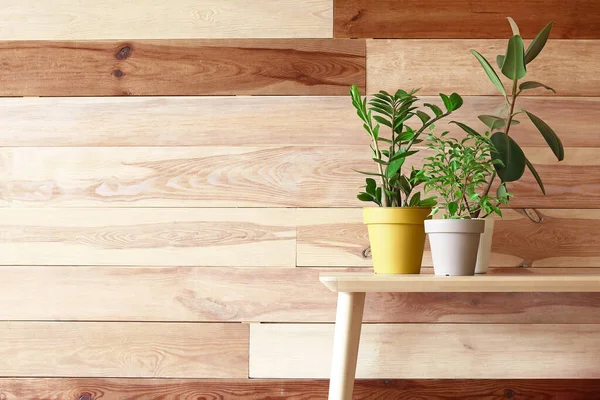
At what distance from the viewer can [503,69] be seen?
1.29m

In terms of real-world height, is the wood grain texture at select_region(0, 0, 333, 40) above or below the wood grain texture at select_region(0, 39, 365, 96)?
above

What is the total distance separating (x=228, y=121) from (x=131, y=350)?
57 centimetres

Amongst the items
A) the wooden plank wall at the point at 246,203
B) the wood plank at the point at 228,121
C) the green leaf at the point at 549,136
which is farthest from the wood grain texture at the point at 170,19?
the green leaf at the point at 549,136

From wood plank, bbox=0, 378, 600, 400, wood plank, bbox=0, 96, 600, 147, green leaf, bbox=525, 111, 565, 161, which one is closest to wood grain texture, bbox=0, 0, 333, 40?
wood plank, bbox=0, 96, 600, 147

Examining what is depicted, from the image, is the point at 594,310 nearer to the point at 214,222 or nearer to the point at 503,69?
the point at 503,69

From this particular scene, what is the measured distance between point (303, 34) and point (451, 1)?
0.36 meters

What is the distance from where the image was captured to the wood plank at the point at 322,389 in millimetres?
1425

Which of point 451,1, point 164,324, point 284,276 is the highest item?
point 451,1

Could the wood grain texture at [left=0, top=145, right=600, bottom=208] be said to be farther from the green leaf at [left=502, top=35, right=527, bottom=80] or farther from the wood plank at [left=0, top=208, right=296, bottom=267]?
the green leaf at [left=502, top=35, right=527, bottom=80]

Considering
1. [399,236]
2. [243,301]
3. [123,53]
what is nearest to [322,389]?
[243,301]

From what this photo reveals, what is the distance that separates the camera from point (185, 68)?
58.4 inches

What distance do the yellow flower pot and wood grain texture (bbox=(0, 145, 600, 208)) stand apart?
183 mm

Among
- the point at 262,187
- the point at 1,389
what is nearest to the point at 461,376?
the point at 262,187

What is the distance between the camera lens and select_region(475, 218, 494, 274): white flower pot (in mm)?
1316
